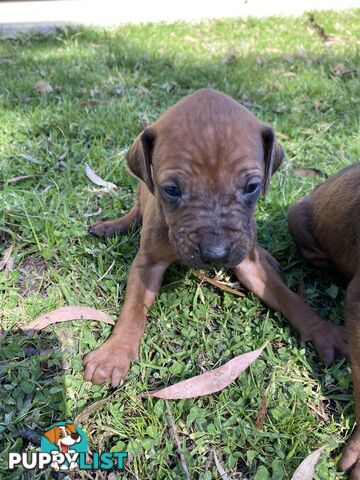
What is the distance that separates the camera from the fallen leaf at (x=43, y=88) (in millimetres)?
6512

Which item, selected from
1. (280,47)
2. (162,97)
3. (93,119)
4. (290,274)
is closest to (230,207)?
(290,274)

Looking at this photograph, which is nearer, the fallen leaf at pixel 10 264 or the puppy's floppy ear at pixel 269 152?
the puppy's floppy ear at pixel 269 152

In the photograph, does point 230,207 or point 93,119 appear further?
point 93,119

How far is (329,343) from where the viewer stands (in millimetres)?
3385

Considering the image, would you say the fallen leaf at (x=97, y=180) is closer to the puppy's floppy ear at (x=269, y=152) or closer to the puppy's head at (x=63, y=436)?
the puppy's floppy ear at (x=269, y=152)

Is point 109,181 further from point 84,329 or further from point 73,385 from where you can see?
point 73,385

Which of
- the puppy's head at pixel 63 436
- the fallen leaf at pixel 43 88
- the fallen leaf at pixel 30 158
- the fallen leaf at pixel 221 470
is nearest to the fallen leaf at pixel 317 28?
the fallen leaf at pixel 43 88

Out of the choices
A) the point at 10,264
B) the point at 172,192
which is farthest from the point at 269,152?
the point at 10,264

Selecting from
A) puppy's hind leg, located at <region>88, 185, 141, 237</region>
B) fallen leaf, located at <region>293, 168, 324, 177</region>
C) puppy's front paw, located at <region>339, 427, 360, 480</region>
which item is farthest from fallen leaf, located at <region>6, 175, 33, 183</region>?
puppy's front paw, located at <region>339, 427, 360, 480</region>

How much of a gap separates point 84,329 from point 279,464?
1559mm

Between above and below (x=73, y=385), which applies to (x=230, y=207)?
above

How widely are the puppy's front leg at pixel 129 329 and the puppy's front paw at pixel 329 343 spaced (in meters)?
1.22

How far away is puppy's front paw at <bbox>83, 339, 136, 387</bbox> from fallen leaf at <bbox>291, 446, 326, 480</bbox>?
47.1 inches

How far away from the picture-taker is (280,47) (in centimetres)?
876
